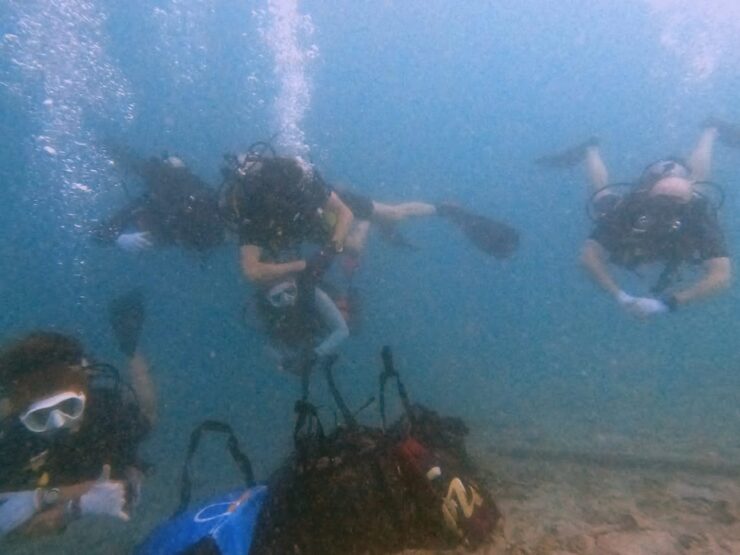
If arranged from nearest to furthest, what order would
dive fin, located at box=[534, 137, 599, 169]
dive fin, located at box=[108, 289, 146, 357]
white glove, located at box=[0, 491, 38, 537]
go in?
white glove, located at box=[0, 491, 38, 537]
dive fin, located at box=[108, 289, 146, 357]
dive fin, located at box=[534, 137, 599, 169]

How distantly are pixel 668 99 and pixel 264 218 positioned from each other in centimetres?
11491

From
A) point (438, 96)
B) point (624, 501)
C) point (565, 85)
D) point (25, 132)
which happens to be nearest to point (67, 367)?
point (624, 501)

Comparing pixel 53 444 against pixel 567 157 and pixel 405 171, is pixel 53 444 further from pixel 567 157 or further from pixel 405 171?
pixel 405 171

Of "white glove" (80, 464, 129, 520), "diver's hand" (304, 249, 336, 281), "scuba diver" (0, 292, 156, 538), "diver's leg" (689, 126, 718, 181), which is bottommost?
"white glove" (80, 464, 129, 520)

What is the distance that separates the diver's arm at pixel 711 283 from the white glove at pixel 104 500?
5932 millimetres

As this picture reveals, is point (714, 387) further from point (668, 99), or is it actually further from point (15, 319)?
point (668, 99)

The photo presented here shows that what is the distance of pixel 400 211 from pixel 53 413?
7.10 meters

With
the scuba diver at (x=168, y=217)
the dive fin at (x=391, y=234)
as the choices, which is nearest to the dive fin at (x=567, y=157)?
the dive fin at (x=391, y=234)

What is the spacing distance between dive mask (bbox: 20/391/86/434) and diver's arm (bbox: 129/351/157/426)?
2841 millimetres

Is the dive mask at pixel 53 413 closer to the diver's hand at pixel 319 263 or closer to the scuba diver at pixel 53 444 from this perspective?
the scuba diver at pixel 53 444

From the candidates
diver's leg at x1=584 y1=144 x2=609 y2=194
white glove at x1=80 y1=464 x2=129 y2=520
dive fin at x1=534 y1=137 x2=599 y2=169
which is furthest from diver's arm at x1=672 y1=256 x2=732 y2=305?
white glove at x1=80 y1=464 x2=129 y2=520

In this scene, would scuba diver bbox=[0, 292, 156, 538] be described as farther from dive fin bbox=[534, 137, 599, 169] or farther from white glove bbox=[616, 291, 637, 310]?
dive fin bbox=[534, 137, 599, 169]

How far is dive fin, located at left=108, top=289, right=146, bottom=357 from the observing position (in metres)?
7.82

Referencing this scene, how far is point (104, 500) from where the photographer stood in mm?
4188
